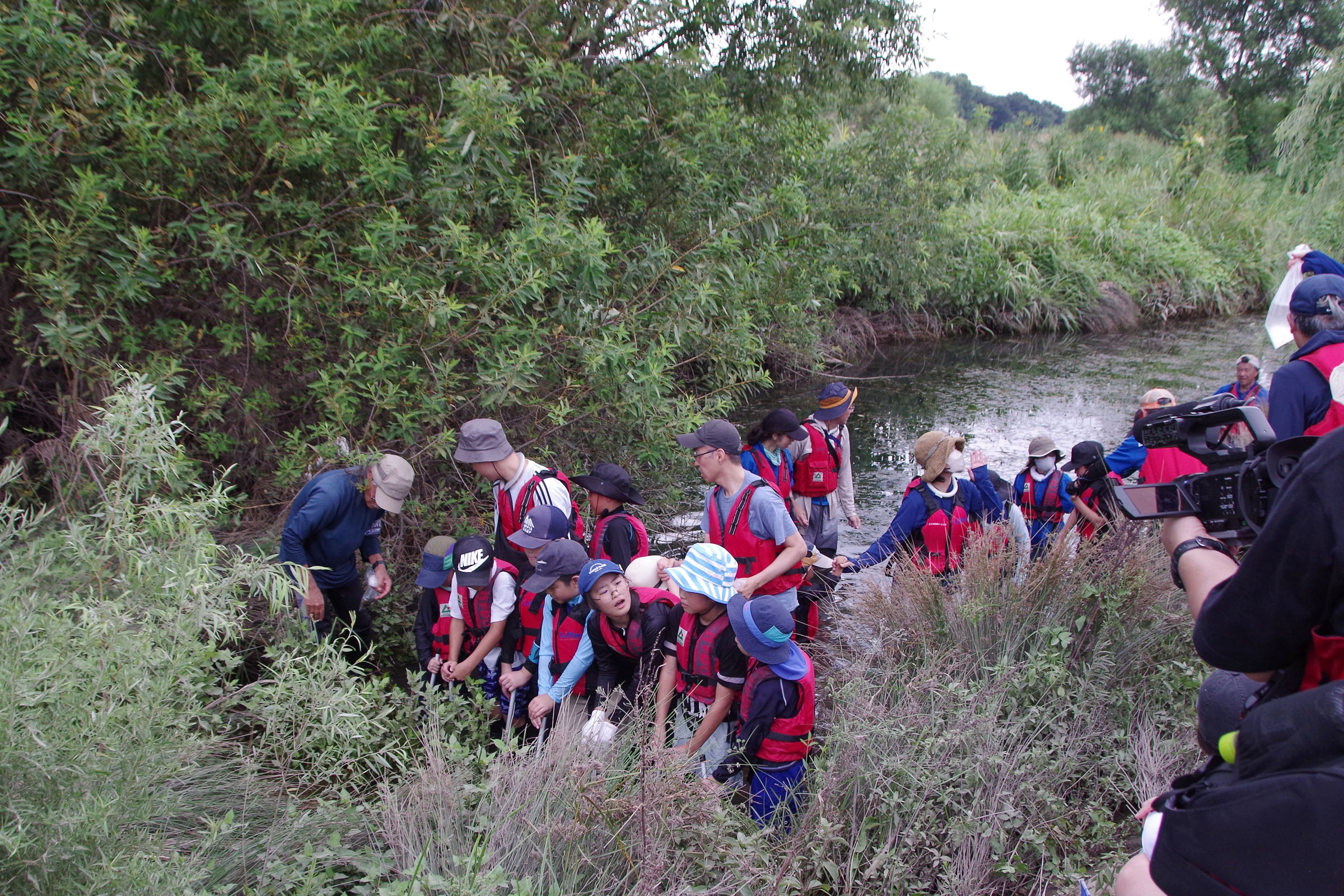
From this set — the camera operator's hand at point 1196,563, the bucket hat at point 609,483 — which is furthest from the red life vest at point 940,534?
the camera operator's hand at point 1196,563

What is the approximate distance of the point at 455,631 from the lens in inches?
182

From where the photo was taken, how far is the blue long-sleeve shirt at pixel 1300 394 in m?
3.56

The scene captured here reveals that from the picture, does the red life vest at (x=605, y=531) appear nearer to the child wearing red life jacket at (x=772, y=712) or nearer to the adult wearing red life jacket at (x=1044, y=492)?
the child wearing red life jacket at (x=772, y=712)

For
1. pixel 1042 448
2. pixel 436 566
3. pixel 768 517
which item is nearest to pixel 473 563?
pixel 436 566

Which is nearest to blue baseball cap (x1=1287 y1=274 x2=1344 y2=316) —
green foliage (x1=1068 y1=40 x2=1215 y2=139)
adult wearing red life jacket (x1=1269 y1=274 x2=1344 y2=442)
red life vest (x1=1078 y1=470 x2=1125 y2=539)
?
adult wearing red life jacket (x1=1269 y1=274 x2=1344 y2=442)

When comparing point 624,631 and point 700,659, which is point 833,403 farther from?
point 700,659

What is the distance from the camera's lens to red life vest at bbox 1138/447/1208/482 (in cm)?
529

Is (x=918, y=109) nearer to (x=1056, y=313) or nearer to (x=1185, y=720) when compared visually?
(x=1056, y=313)

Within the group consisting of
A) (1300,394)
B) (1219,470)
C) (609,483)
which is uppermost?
(1300,394)

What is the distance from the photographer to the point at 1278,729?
1.66m

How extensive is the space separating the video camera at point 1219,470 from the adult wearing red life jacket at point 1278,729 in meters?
0.38

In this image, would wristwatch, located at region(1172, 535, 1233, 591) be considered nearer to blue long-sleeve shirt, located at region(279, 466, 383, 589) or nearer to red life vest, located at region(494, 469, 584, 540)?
red life vest, located at region(494, 469, 584, 540)

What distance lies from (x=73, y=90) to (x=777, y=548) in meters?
4.45

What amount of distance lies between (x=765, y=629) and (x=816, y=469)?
3154mm
